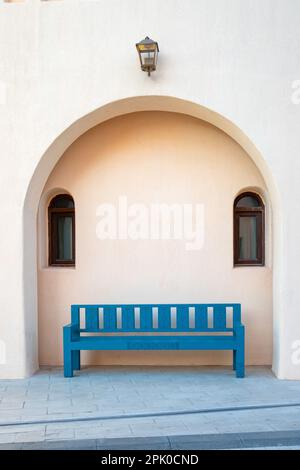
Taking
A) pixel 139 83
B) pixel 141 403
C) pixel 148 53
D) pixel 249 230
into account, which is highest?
pixel 148 53

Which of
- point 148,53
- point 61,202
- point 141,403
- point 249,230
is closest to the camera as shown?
point 141,403

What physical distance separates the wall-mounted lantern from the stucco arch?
399mm

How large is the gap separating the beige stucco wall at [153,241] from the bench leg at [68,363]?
0.77 meters

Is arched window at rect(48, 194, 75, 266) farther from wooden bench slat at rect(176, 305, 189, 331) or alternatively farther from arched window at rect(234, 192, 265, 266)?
arched window at rect(234, 192, 265, 266)

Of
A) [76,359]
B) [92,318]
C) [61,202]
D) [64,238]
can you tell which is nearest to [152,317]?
[92,318]

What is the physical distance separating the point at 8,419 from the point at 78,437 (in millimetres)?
974

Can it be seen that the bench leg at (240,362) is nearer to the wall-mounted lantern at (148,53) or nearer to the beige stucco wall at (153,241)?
the beige stucco wall at (153,241)

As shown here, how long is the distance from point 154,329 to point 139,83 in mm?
3414

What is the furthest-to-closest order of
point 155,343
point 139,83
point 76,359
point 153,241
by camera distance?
point 153,241 → point 76,359 → point 155,343 → point 139,83

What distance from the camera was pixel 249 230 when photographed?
8016 mm

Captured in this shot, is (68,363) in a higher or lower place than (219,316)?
lower

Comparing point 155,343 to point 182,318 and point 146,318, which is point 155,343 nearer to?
point 146,318

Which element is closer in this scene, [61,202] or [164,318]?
[164,318]

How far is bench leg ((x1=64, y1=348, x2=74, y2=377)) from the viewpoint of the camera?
7148mm
